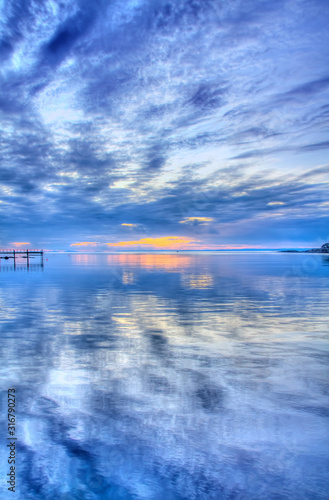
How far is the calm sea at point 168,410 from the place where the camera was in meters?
5.12

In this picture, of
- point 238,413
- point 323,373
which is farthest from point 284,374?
point 238,413

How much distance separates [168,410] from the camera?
7.12 meters

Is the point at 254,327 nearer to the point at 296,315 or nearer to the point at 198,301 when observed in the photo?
the point at 296,315

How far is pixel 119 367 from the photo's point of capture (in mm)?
9883

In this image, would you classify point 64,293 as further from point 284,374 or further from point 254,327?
point 284,374

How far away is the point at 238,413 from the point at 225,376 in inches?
82.1

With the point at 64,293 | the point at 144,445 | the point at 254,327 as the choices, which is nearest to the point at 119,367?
the point at 144,445

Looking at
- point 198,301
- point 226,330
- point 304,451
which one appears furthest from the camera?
point 198,301

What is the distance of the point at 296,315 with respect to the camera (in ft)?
57.7

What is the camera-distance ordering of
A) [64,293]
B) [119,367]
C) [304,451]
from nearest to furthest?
[304,451], [119,367], [64,293]

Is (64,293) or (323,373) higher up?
(64,293)

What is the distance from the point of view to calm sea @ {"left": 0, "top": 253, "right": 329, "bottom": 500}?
16.8 ft

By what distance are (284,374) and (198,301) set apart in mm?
13069

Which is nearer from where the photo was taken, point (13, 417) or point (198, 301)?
point (13, 417)
